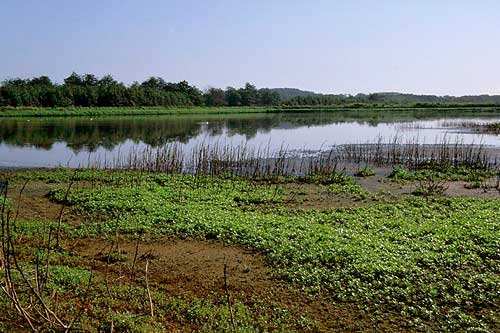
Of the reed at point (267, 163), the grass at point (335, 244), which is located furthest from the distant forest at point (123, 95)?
the grass at point (335, 244)

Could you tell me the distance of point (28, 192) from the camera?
1728 centimetres

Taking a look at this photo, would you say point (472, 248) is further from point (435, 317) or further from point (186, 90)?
point (186, 90)

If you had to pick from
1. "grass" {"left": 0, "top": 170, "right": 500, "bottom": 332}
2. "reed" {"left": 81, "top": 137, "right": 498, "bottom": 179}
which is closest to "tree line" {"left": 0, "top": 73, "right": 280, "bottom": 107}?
"reed" {"left": 81, "top": 137, "right": 498, "bottom": 179}

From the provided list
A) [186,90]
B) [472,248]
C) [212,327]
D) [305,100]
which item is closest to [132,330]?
[212,327]

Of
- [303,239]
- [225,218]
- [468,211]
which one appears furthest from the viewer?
[468,211]

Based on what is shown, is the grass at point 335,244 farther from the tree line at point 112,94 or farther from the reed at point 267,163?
the tree line at point 112,94

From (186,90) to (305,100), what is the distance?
37.1 m

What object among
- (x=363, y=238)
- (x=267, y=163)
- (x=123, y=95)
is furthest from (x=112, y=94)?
(x=363, y=238)

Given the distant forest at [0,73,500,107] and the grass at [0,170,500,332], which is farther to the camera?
the distant forest at [0,73,500,107]

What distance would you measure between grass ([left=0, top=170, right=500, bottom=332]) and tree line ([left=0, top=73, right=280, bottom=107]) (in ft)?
237

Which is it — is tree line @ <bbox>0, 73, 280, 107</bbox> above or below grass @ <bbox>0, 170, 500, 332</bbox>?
above

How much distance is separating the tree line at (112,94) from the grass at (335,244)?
237ft

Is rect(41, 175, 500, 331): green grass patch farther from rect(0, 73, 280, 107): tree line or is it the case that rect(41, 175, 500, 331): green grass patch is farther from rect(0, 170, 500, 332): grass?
rect(0, 73, 280, 107): tree line

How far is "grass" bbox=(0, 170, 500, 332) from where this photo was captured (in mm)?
7395
